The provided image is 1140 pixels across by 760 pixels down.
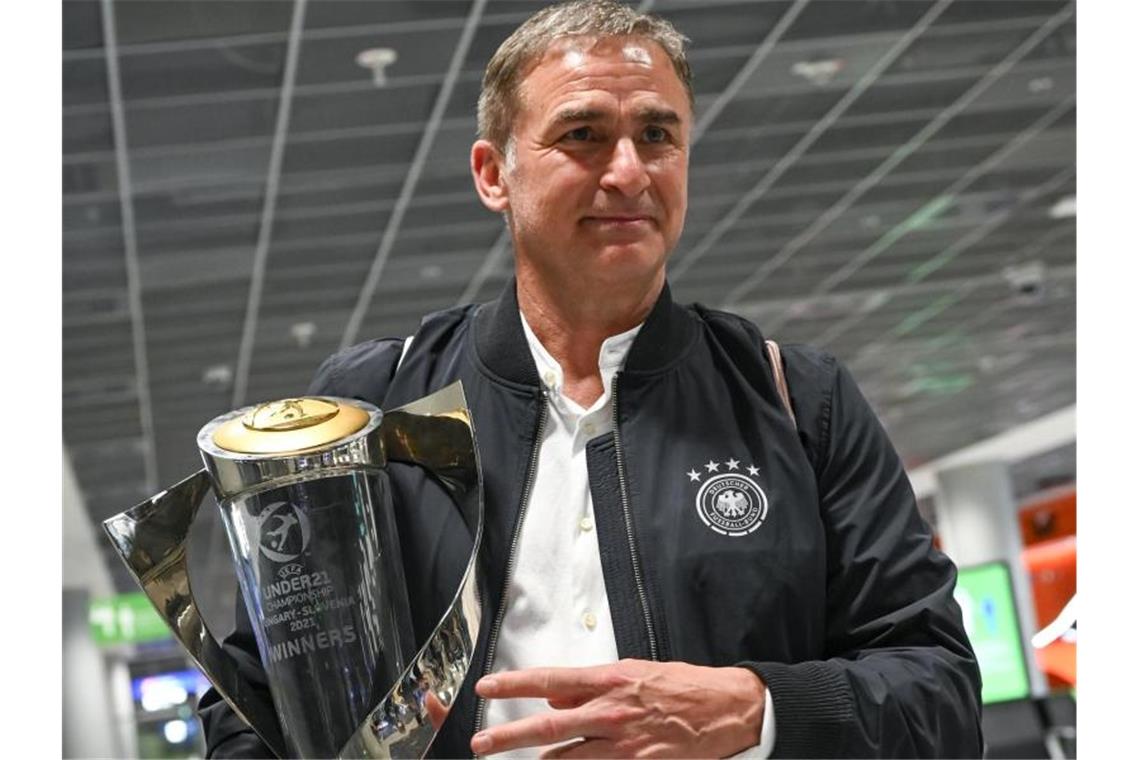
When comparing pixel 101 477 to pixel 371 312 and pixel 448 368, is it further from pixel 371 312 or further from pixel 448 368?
pixel 448 368

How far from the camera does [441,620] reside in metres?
2.08

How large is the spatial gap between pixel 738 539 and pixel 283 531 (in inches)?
22.3

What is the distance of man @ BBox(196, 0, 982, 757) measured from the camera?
2.21 m

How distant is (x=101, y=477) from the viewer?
847 inches

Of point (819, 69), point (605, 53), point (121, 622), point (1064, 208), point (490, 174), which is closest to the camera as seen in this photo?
point (605, 53)

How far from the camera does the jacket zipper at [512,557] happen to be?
2230 millimetres

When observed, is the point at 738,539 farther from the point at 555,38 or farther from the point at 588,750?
the point at 555,38

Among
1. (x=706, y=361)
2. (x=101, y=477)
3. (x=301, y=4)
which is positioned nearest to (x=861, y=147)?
(x=301, y=4)

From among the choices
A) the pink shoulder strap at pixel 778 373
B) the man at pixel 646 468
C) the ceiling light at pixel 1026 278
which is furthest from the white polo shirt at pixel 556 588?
the ceiling light at pixel 1026 278

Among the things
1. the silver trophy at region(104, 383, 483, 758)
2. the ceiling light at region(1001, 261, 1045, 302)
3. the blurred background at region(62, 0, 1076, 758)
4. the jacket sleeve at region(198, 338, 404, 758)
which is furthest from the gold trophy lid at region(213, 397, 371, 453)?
the ceiling light at region(1001, 261, 1045, 302)

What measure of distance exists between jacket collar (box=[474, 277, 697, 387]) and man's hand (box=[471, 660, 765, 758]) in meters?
0.51

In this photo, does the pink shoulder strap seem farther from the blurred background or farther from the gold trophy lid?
the blurred background

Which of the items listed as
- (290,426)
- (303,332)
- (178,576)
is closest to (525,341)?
(290,426)
